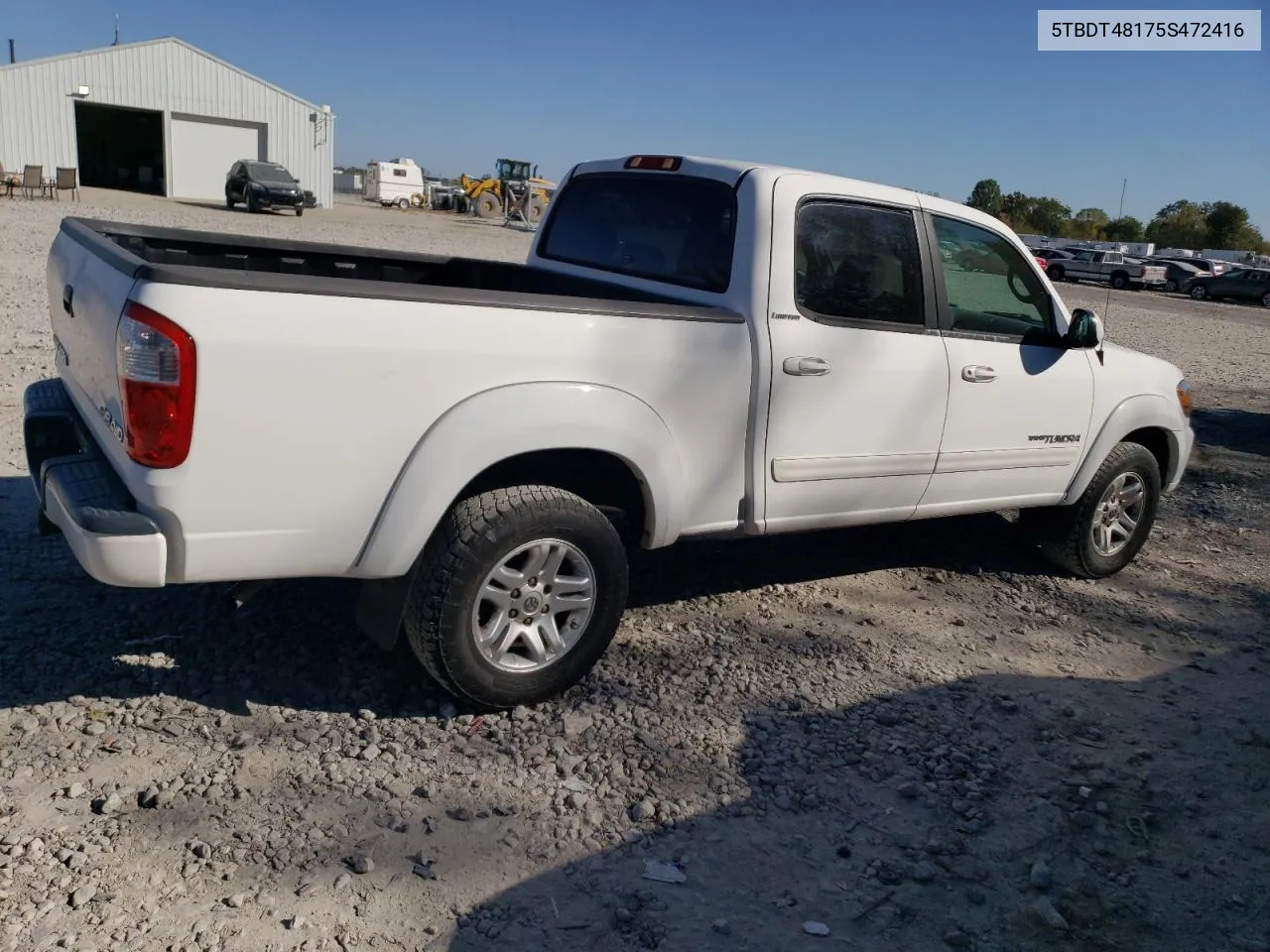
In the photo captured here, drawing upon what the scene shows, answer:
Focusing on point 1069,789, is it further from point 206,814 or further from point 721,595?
point 206,814

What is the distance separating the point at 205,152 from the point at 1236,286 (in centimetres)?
3792

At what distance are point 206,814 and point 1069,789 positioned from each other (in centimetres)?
275

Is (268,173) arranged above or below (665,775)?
above

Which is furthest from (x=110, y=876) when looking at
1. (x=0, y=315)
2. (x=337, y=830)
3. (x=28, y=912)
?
(x=0, y=315)

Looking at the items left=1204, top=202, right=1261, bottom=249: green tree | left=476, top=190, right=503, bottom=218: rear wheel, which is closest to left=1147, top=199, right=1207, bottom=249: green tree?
left=1204, top=202, right=1261, bottom=249: green tree

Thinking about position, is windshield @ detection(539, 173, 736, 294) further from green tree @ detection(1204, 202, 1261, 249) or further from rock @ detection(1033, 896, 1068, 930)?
green tree @ detection(1204, 202, 1261, 249)

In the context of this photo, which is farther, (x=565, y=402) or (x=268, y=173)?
(x=268, y=173)

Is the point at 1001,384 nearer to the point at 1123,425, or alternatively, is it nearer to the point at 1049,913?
the point at 1123,425

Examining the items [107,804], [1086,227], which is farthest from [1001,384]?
[1086,227]

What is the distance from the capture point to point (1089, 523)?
5.59 meters

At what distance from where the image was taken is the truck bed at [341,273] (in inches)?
119

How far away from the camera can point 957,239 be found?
4871mm

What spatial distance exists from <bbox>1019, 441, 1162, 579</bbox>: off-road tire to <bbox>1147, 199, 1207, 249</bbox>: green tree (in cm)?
7453

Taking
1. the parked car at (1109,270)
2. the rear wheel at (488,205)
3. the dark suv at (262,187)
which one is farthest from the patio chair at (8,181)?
the parked car at (1109,270)
